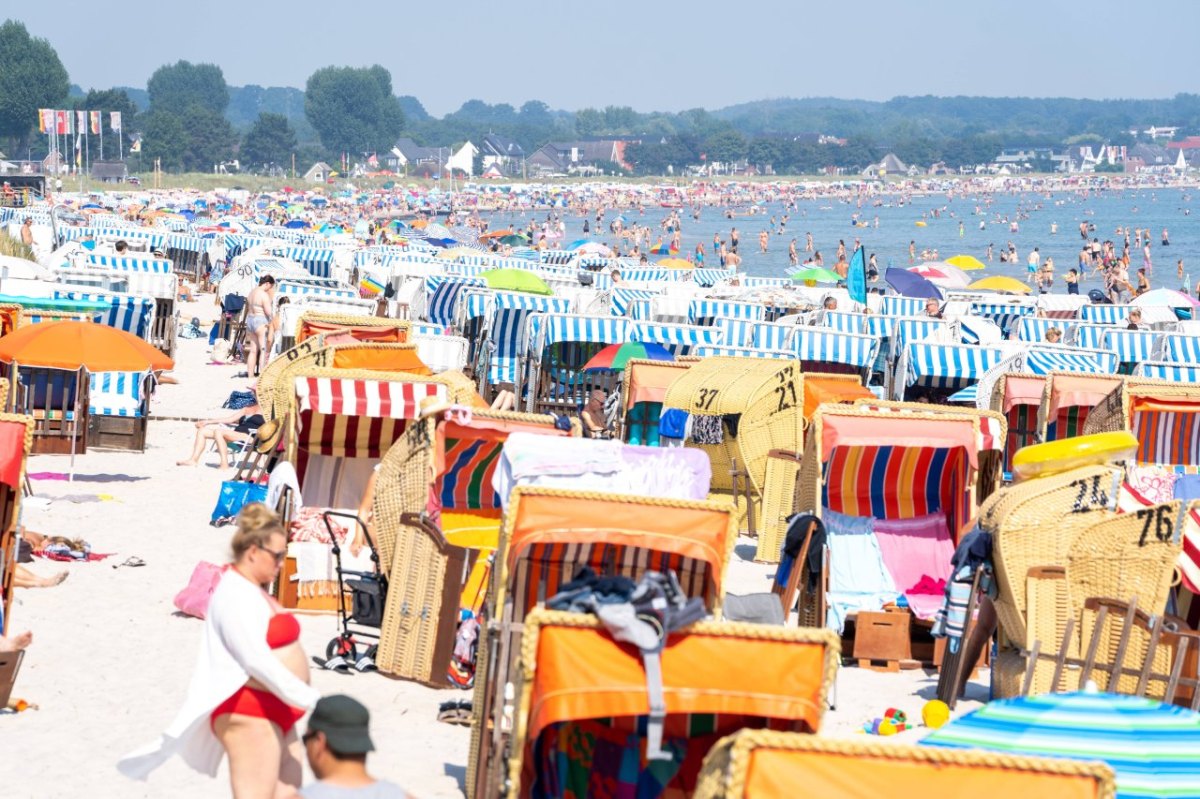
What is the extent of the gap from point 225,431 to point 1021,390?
6.63m

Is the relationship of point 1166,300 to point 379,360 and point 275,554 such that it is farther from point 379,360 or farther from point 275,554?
point 275,554

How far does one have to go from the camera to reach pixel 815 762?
156 inches

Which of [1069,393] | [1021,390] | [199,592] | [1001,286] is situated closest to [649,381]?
[1021,390]

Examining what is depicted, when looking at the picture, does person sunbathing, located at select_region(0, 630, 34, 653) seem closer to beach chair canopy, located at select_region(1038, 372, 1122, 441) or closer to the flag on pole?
beach chair canopy, located at select_region(1038, 372, 1122, 441)

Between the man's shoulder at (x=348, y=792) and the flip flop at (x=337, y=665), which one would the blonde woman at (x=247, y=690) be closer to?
the man's shoulder at (x=348, y=792)

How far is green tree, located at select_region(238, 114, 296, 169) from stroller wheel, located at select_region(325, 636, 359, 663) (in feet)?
530

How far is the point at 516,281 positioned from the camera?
24.3m

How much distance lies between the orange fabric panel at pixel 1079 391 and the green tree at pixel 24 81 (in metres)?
143

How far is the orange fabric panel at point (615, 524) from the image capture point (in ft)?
21.5

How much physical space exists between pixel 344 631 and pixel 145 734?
4.80ft

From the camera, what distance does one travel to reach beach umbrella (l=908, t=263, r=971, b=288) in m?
32.5

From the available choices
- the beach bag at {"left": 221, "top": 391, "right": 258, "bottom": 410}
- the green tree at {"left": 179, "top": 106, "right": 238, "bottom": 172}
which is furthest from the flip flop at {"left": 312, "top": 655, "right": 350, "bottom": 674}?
the green tree at {"left": 179, "top": 106, "right": 238, "bottom": 172}

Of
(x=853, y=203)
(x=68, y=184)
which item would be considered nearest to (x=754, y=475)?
(x=68, y=184)

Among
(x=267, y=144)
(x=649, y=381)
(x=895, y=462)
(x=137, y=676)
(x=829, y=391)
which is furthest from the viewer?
(x=267, y=144)
